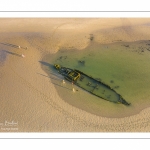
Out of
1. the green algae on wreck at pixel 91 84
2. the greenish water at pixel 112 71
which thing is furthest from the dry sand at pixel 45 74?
the green algae on wreck at pixel 91 84

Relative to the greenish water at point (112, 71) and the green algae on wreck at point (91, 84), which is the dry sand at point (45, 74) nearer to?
the greenish water at point (112, 71)

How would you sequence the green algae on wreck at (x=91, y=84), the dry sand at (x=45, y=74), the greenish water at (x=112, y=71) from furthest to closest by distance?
the green algae on wreck at (x=91, y=84) → the greenish water at (x=112, y=71) → the dry sand at (x=45, y=74)

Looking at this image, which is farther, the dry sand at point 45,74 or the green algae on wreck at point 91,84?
the green algae on wreck at point 91,84

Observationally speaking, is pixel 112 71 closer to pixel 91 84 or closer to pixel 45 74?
pixel 91 84

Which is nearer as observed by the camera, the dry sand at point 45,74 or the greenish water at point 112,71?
the dry sand at point 45,74

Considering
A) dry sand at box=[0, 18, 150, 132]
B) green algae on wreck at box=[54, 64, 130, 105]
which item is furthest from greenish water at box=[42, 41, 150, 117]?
dry sand at box=[0, 18, 150, 132]

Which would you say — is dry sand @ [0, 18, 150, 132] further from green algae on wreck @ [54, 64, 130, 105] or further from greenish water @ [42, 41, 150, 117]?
green algae on wreck @ [54, 64, 130, 105]

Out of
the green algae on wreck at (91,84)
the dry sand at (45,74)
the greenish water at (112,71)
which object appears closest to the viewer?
the dry sand at (45,74)
